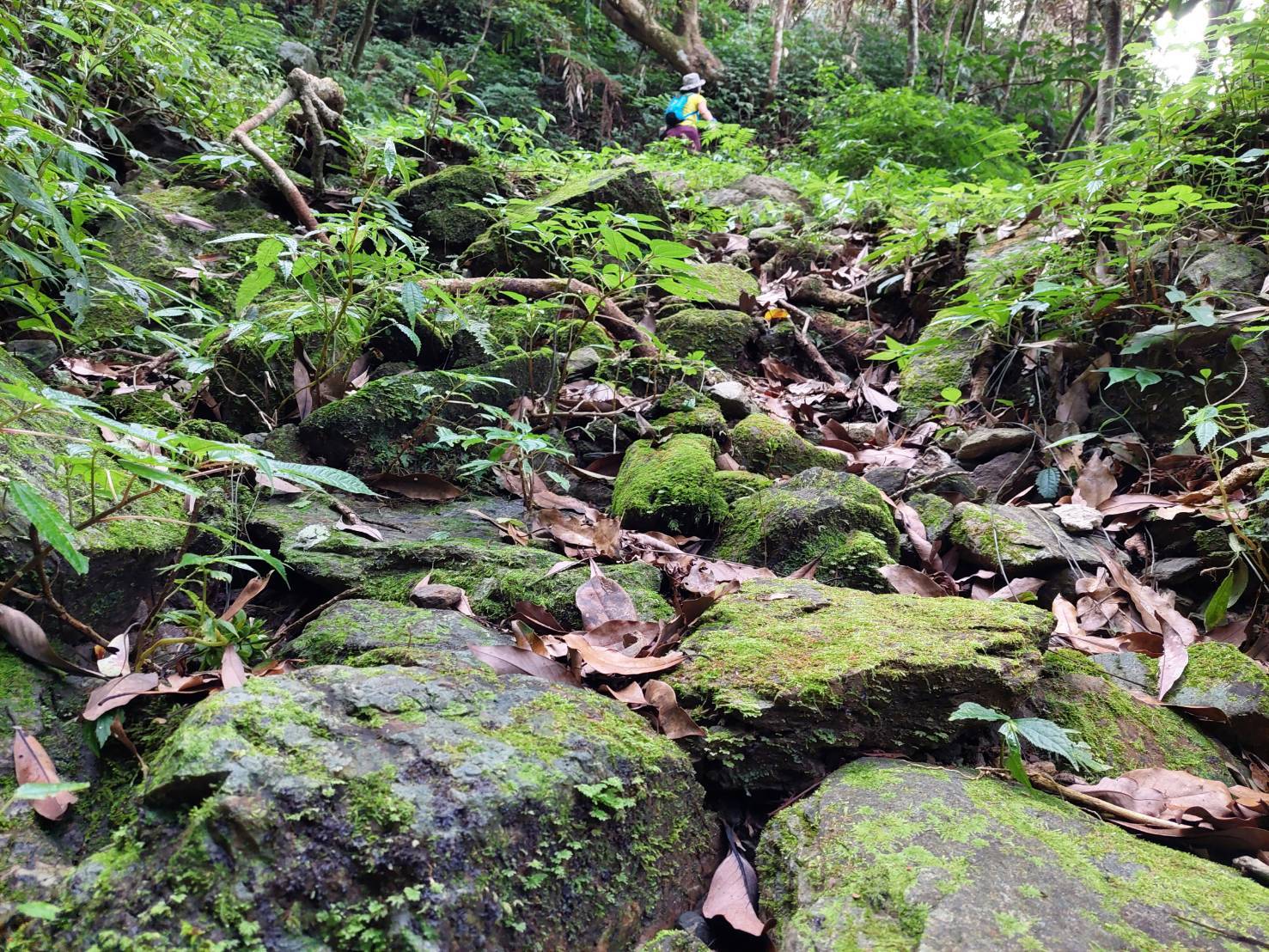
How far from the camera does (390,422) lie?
2.82 meters

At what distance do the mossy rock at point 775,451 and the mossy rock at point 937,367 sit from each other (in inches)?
40.5

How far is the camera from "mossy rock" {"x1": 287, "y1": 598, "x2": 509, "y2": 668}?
1.64m

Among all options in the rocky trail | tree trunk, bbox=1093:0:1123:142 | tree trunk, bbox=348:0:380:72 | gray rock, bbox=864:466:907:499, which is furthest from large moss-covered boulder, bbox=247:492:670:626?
tree trunk, bbox=348:0:380:72

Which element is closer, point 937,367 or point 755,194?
point 937,367

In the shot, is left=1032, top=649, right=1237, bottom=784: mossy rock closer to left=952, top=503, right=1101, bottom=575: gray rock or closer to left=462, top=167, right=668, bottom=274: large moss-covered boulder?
left=952, top=503, right=1101, bottom=575: gray rock

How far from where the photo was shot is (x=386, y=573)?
218 centimetres

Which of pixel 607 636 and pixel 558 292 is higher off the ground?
pixel 558 292

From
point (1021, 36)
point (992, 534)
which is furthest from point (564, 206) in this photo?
point (1021, 36)

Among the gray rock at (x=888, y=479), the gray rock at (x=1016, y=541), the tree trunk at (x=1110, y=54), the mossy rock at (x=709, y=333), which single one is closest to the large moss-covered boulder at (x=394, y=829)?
the gray rock at (x=1016, y=541)

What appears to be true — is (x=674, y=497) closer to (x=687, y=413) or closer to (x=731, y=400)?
(x=687, y=413)

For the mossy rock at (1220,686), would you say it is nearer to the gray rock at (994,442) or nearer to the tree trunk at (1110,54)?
the gray rock at (994,442)

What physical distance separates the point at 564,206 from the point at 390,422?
Result: 275cm

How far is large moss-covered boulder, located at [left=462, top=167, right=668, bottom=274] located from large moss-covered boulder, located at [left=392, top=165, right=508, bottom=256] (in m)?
0.22

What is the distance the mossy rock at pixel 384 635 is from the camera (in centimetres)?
164
